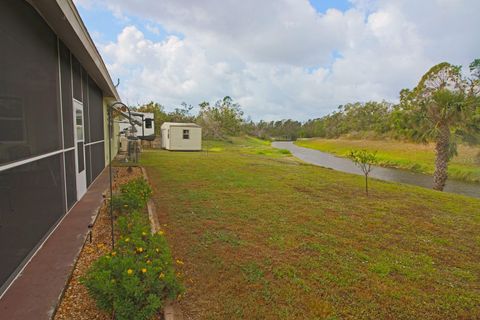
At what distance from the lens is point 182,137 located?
63.4 feet

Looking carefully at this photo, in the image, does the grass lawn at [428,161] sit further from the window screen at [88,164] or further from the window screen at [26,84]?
the window screen at [26,84]

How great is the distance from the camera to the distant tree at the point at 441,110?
32.5 feet

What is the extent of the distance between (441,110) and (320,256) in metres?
10.1

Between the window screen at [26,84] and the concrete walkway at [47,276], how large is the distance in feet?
3.29

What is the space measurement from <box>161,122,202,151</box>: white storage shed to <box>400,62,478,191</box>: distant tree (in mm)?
13032

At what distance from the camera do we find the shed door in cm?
477

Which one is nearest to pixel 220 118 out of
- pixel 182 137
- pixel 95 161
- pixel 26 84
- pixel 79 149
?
pixel 182 137

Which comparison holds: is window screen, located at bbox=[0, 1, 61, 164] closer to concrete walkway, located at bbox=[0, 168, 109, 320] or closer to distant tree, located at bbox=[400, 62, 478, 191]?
concrete walkway, located at bbox=[0, 168, 109, 320]

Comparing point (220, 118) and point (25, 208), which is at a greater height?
point (220, 118)

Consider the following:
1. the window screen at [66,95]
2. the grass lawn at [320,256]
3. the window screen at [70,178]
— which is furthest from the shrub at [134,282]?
the window screen at [66,95]

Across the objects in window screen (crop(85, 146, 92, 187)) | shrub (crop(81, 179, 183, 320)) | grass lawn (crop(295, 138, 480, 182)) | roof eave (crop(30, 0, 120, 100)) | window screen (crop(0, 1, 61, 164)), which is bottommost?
grass lawn (crop(295, 138, 480, 182))

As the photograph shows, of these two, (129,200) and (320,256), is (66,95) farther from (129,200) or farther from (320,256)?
(320,256)

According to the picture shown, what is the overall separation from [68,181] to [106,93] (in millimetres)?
5669

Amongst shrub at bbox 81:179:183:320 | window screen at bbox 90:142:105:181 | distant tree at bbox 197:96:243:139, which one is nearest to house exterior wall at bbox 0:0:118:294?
shrub at bbox 81:179:183:320
